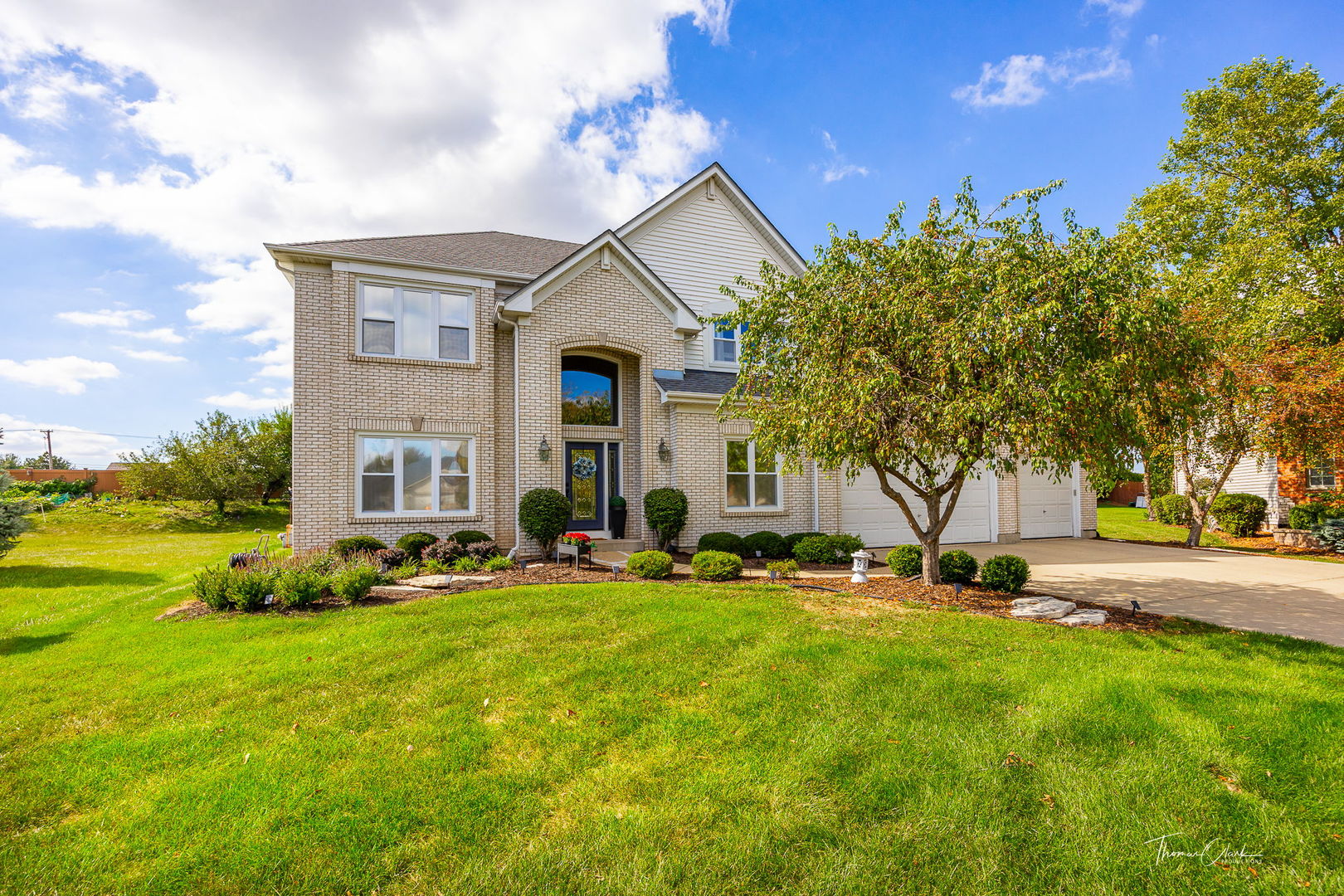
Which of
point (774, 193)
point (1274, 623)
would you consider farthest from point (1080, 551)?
point (774, 193)

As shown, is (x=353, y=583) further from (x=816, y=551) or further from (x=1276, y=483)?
(x=1276, y=483)

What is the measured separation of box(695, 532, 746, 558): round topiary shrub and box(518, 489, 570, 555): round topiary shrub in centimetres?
309

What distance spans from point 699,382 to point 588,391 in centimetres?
290

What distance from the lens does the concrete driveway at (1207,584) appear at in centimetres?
762

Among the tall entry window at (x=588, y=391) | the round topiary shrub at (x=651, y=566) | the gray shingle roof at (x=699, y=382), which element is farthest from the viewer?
the tall entry window at (x=588, y=391)

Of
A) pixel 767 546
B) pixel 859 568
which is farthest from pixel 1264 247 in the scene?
pixel 859 568

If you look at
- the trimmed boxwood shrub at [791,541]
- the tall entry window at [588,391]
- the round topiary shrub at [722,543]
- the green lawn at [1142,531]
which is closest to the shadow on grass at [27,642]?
the tall entry window at [588,391]

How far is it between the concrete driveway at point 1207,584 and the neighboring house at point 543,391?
A: 213 cm

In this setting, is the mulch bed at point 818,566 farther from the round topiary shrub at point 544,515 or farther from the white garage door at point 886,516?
the white garage door at point 886,516

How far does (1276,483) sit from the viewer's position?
19.8m

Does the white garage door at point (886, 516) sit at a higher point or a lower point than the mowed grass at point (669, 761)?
higher

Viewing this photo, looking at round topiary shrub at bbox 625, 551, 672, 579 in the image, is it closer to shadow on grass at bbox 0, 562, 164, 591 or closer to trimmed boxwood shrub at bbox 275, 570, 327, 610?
trimmed boxwood shrub at bbox 275, 570, 327, 610

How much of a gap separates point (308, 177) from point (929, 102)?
1214 cm

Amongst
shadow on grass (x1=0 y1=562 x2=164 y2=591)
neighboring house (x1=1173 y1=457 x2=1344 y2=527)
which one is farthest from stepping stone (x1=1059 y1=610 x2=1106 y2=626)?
shadow on grass (x1=0 y1=562 x2=164 y2=591)
